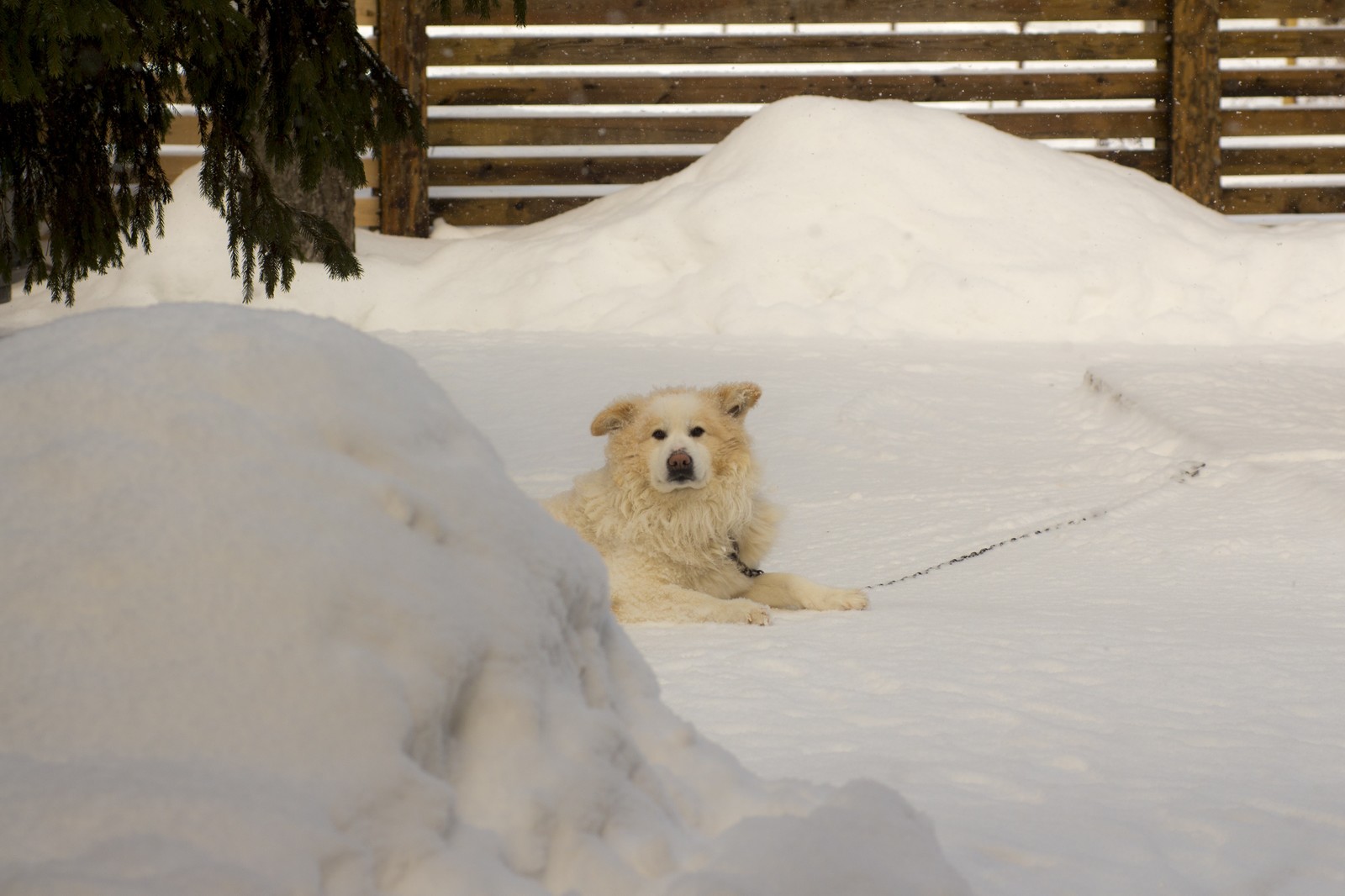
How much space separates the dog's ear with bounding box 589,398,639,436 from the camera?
427 cm

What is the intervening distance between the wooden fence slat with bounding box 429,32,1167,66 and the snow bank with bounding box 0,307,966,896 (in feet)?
30.3

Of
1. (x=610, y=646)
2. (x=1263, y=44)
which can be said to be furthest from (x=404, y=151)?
(x=610, y=646)

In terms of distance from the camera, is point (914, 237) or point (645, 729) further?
point (914, 237)

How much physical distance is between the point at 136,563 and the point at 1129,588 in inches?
142

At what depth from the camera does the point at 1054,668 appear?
3.15 metres

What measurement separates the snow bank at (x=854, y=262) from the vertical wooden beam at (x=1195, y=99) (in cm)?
120

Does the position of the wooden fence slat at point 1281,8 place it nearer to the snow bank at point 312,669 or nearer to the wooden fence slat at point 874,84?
the wooden fence slat at point 874,84

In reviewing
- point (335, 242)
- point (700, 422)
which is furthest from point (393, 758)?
point (335, 242)

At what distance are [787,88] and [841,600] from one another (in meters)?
7.46

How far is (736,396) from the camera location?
14.2ft

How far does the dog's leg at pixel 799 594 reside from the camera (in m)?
4.02

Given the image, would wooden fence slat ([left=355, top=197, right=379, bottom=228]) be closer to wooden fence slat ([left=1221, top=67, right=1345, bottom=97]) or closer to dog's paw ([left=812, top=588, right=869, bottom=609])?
wooden fence slat ([left=1221, top=67, right=1345, bottom=97])

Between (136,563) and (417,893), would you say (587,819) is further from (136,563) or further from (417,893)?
(136,563)

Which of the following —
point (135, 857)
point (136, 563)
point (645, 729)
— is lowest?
point (645, 729)
